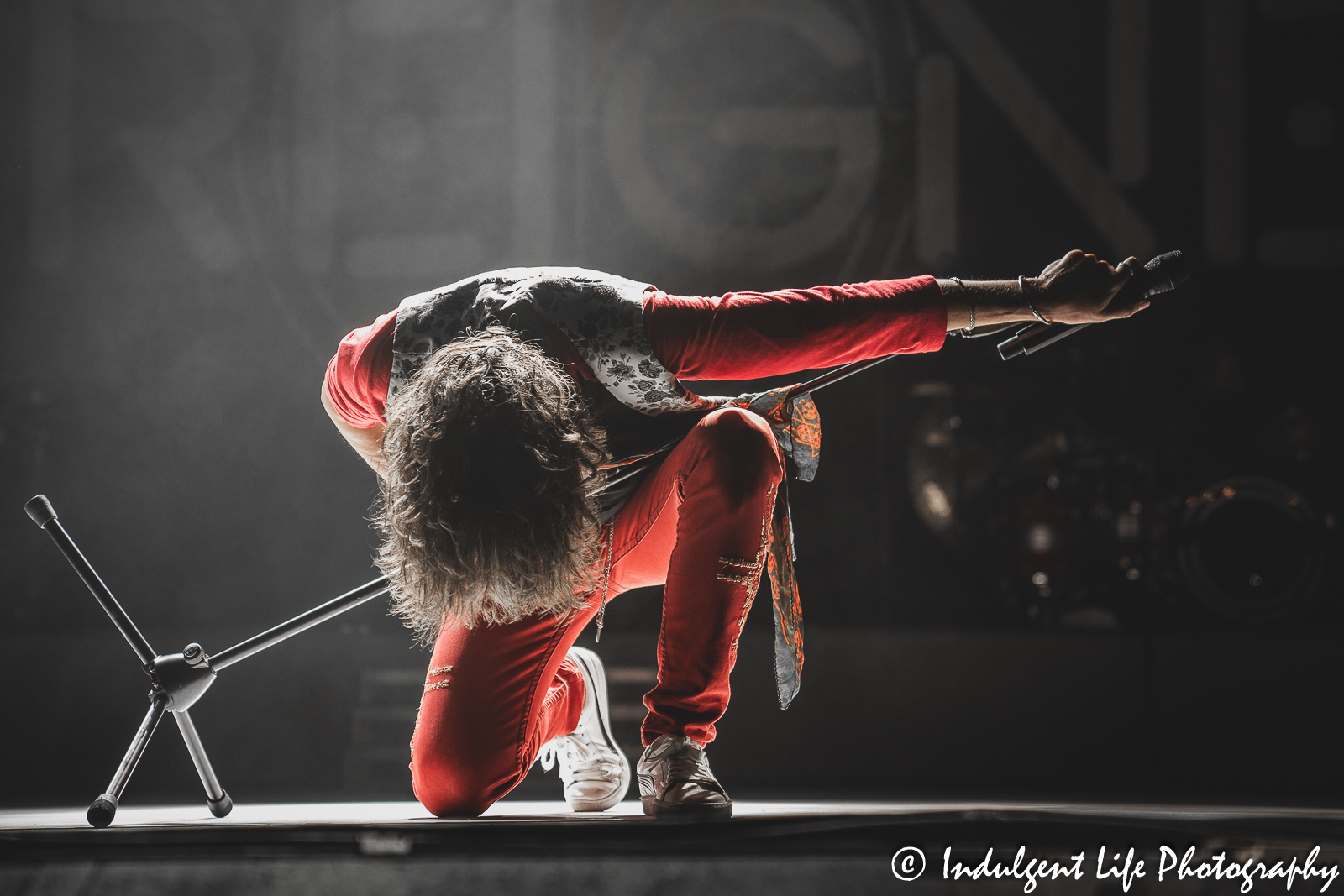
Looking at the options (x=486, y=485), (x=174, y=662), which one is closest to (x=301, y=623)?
(x=174, y=662)

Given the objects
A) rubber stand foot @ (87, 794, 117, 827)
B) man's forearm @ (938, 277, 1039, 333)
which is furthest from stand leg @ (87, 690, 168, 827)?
man's forearm @ (938, 277, 1039, 333)

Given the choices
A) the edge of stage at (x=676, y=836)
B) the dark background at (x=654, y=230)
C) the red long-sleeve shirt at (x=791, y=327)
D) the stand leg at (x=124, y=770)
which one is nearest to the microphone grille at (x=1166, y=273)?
the red long-sleeve shirt at (x=791, y=327)

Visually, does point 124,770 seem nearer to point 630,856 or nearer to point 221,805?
point 221,805

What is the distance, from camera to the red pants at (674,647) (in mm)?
1115

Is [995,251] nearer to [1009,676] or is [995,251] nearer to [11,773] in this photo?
[1009,676]

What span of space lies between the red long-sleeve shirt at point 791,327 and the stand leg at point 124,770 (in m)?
0.73

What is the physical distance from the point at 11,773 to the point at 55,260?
4.92ft

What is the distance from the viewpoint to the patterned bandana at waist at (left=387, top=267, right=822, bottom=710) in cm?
112

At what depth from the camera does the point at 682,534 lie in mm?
1149

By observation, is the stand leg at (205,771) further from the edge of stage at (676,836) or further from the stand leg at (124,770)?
the edge of stage at (676,836)

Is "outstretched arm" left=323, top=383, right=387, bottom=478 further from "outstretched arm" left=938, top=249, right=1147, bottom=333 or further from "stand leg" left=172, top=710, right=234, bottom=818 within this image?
"outstretched arm" left=938, top=249, right=1147, bottom=333

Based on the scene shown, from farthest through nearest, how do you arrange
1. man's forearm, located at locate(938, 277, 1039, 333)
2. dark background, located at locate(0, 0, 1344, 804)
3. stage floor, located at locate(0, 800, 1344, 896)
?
dark background, located at locate(0, 0, 1344, 804) < man's forearm, located at locate(938, 277, 1039, 333) < stage floor, located at locate(0, 800, 1344, 896)

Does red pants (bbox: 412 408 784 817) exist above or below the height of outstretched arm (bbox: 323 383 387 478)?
below

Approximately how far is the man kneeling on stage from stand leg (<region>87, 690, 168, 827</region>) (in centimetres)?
35
